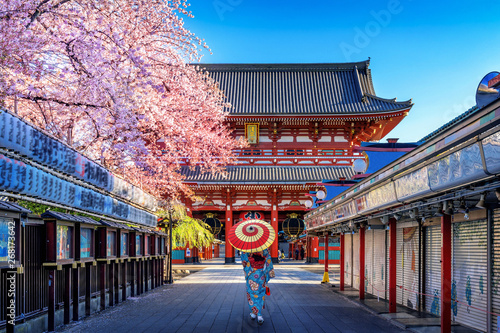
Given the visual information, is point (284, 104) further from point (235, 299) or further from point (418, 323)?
point (418, 323)

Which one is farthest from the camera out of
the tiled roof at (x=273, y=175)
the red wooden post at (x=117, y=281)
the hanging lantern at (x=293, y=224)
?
the hanging lantern at (x=293, y=224)

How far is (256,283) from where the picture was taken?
33.4 feet

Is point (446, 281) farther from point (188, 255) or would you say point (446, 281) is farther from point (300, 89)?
point (188, 255)

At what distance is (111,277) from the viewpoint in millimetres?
12156

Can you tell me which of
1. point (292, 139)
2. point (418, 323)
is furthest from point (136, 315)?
point (292, 139)

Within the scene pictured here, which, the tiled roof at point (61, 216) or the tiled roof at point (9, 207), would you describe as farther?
the tiled roof at point (61, 216)

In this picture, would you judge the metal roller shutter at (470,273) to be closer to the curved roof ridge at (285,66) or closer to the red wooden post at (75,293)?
the red wooden post at (75,293)

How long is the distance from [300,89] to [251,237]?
93.5ft

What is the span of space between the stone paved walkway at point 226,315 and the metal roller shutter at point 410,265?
123 centimetres

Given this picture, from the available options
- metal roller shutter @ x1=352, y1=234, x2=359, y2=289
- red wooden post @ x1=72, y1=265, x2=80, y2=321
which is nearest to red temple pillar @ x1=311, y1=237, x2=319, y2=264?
metal roller shutter @ x1=352, y1=234, x2=359, y2=289

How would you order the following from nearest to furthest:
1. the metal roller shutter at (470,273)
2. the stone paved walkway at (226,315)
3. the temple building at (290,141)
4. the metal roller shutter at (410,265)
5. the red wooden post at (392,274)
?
the metal roller shutter at (470,273), the stone paved walkway at (226,315), the red wooden post at (392,274), the metal roller shutter at (410,265), the temple building at (290,141)

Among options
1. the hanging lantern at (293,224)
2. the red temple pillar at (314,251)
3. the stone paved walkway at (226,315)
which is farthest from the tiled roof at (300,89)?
the stone paved walkway at (226,315)

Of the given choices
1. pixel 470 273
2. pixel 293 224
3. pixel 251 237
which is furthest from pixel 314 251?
pixel 470 273

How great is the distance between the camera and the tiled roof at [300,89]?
34.7 metres
